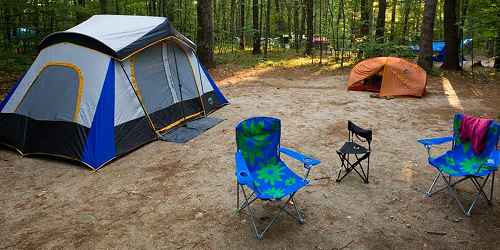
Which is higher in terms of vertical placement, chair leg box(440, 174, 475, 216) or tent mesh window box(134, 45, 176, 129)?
tent mesh window box(134, 45, 176, 129)

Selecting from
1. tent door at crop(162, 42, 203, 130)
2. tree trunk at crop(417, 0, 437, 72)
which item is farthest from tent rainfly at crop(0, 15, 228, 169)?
tree trunk at crop(417, 0, 437, 72)

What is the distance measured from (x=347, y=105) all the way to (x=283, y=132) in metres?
3.03

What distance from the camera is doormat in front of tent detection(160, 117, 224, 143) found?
718 centimetres

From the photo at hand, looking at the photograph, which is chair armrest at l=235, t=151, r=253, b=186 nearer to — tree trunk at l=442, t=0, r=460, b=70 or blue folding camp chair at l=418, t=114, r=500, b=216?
blue folding camp chair at l=418, t=114, r=500, b=216

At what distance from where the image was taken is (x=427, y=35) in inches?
514

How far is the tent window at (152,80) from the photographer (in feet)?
23.2

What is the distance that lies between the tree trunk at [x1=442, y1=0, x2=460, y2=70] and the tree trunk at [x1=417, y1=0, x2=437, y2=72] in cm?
173

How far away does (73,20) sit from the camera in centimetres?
1380

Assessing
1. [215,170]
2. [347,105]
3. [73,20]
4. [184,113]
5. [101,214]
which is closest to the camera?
[101,214]

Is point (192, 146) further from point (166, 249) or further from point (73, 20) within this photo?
point (73, 20)

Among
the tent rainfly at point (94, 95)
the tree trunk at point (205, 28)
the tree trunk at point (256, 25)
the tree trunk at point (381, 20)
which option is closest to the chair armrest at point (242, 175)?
the tent rainfly at point (94, 95)

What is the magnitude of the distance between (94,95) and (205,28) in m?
8.83

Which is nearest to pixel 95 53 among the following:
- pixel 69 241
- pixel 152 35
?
pixel 152 35

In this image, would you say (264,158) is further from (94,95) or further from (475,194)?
(94,95)
